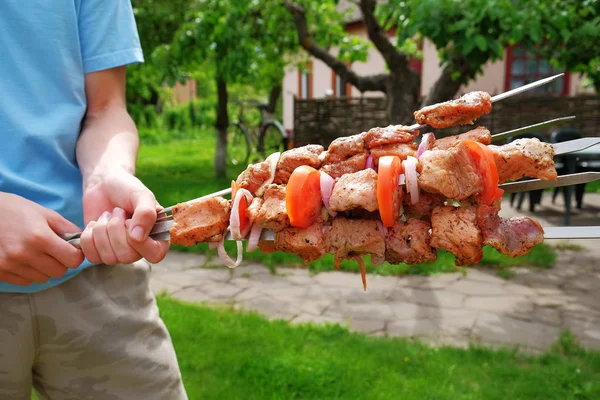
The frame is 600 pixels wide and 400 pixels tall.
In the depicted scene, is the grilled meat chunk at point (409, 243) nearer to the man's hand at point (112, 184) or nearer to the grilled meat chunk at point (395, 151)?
the grilled meat chunk at point (395, 151)

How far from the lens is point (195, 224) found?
4.58ft

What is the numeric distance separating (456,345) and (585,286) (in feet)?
6.96

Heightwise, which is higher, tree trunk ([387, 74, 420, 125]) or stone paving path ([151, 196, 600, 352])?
tree trunk ([387, 74, 420, 125])

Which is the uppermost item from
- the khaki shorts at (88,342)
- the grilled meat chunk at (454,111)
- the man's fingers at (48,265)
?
the grilled meat chunk at (454,111)

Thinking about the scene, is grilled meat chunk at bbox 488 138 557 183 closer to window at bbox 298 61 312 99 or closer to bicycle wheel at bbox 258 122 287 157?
bicycle wheel at bbox 258 122 287 157

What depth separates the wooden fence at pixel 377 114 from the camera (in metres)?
12.5

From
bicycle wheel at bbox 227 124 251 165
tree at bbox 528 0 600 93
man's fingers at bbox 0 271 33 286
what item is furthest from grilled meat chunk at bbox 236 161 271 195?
bicycle wheel at bbox 227 124 251 165

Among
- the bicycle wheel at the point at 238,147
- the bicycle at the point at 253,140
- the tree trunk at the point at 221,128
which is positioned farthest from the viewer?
the bicycle wheel at the point at 238,147

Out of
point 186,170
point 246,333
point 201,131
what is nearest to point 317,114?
point 186,170

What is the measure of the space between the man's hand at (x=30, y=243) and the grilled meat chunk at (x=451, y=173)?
876 millimetres

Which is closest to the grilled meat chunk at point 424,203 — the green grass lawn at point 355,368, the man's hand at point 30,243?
the man's hand at point 30,243

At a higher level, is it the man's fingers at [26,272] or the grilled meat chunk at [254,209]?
the grilled meat chunk at [254,209]

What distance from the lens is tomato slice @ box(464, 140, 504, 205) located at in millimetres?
1288

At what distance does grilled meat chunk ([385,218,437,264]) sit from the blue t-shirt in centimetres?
92
